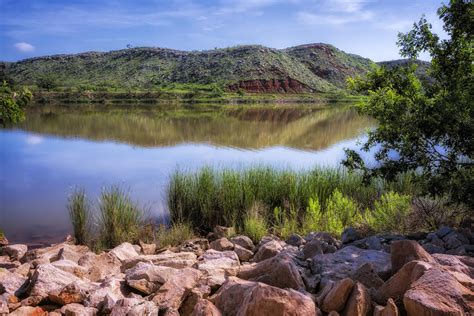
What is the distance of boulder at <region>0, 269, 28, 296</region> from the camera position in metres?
4.54

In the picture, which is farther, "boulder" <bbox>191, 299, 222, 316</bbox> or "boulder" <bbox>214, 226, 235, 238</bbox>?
"boulder" <bbox>214, 226, 235, 238</bbox>

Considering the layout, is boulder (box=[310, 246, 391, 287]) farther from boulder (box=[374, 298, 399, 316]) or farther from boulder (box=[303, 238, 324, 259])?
boulder (box=[374, 298, 399, 316])

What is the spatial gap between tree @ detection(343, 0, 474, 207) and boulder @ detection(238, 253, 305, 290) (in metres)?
3.15

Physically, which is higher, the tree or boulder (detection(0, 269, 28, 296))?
the tree

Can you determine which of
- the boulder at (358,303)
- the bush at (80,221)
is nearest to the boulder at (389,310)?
the boulder at (358,303)

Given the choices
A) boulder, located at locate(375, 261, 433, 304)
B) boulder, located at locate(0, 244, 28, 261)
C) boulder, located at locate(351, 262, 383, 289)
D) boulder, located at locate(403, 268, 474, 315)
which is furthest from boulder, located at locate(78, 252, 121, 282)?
boulder, located at locate(403, 268, 474, 315)

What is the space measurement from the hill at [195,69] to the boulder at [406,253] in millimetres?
87954

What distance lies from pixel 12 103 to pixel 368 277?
4.57 metres

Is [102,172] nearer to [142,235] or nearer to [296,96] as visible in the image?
[142,235]

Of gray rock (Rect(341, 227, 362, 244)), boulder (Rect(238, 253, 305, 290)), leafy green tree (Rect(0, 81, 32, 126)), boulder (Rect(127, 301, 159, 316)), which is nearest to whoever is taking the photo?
boulder (Rect(127, 301, 159, 316))

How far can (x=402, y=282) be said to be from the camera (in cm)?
356

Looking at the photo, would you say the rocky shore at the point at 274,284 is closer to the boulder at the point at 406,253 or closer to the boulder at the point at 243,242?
the boulder at the point at 406,253

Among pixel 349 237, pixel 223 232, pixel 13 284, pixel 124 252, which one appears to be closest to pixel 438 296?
pixel 349 237

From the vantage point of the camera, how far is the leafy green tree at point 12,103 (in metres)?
5.48
